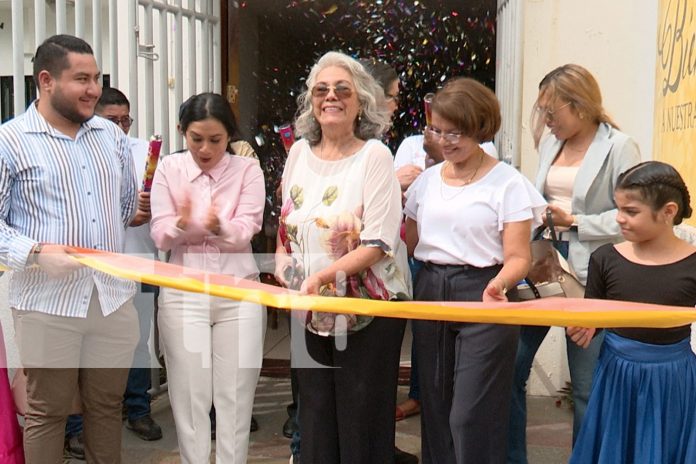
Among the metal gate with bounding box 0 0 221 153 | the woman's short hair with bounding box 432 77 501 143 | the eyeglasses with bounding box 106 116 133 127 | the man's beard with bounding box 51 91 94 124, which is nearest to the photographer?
the woman's short hair with bounding box 432 77 501 143

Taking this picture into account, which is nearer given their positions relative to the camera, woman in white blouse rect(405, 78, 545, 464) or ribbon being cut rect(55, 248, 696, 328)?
ribbon being cut rect(55, 248, 696, 328)

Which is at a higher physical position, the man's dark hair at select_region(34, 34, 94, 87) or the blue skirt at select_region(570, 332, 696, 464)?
the man's dark hair at select_region(34, 34, 94, 87)

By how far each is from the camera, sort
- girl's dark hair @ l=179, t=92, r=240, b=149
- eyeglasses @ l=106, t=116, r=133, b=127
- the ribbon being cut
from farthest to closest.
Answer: eyeglasses @ l=106, t=116, r=133, b=127 < girl's dark hair @ l=179, t=92, r=240, b=149 < the ribbon being cut

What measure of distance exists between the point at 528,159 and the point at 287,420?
2.22 metres

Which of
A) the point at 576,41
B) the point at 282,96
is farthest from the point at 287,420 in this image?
the point at 282,96

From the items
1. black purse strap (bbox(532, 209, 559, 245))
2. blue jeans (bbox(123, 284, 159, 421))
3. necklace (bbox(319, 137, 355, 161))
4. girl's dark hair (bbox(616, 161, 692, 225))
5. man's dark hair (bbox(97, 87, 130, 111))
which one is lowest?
blue jeans (bbox(123, 284, 159, 421))

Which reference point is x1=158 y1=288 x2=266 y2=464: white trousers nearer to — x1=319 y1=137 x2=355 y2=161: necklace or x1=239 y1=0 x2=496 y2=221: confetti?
x1=319 y1=137 x2=355 y2=161: necklace

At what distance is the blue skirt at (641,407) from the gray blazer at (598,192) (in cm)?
50

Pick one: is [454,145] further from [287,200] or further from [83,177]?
[83,177]

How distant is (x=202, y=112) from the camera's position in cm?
356

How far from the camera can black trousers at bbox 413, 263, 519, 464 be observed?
306 cm

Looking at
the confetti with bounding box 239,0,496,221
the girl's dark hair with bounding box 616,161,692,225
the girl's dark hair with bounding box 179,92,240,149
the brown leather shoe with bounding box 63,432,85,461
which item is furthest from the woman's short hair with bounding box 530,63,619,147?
the confetti with bounding box 239,0,496,221

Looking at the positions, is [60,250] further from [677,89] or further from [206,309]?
[677,89]

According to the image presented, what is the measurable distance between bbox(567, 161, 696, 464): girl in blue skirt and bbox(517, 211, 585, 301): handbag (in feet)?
0.82
